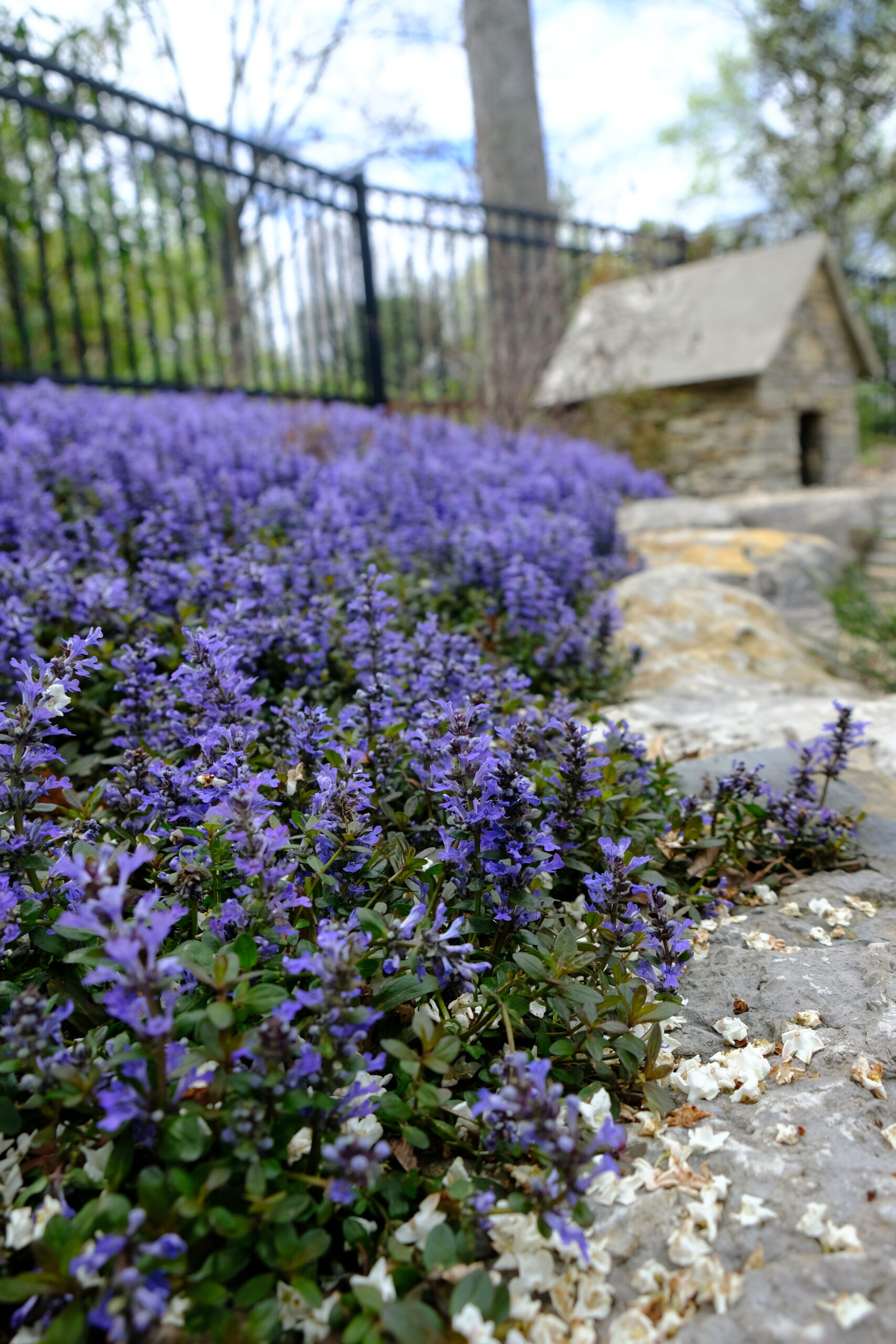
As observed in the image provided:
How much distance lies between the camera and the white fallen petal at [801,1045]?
5.22ft

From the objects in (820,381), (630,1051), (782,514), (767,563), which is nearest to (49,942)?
(630,1051)

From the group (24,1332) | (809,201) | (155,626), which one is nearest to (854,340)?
(155,626)

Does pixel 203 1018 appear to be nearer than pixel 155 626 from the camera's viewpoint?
Yes

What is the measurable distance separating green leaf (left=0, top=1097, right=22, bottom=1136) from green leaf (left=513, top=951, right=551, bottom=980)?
763 mm

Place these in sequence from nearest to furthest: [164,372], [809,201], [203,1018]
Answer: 1. [203,1018]
2. [164,372]
3. [809,201]

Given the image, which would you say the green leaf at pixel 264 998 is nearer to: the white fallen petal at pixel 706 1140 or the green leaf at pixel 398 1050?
the green leaf at pixel 398 1050

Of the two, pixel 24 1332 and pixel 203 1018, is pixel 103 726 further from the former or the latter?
pixel 24 1332

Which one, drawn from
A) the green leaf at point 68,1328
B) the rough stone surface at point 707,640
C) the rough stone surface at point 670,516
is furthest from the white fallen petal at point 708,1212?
the rough stone surface at point 670,516

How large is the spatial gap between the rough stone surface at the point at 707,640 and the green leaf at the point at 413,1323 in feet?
8.28

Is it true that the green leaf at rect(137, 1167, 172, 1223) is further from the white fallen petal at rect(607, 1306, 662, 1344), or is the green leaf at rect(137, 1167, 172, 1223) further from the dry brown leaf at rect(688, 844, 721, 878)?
the dry brown leaf at rect(688, 844, 721, 878)

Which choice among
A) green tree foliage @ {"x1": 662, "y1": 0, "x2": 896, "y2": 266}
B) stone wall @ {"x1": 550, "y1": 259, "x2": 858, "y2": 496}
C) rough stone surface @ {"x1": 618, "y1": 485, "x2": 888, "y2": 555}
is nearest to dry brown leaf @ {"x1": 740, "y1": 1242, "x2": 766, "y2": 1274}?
rough stone surface @ {"x1": 618, "y1": 485, "x2": 888, "y2": 555}

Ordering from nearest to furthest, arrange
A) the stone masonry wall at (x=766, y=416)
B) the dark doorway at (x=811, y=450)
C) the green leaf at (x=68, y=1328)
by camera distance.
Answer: the green leaf at (x=68, y=1328), the stone masonry wall at (x=766, y=416), the dark doorway at (x=811, y=450)

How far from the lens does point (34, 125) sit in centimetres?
956

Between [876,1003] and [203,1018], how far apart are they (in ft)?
3.99
